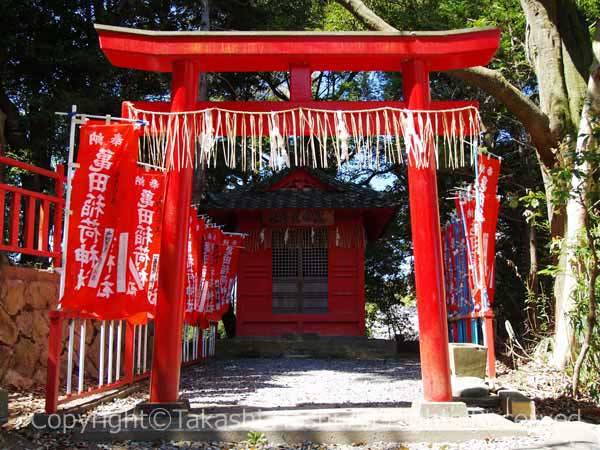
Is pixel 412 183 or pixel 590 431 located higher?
pixel 412 183

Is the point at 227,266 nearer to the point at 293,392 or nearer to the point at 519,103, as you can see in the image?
the point at 293,392

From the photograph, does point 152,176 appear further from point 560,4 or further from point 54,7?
point 54,7

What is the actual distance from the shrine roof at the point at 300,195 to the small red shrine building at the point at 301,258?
24 millimetres

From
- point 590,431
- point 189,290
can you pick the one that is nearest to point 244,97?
point 189,290

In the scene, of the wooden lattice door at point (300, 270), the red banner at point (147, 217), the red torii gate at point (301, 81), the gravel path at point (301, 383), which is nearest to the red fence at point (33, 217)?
the red banner at point (147, 217)

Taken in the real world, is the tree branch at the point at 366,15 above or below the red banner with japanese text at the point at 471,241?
above

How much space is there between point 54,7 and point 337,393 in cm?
1089

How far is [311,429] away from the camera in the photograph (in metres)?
4.58

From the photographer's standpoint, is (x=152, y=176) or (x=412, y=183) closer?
(x=412, y=183)

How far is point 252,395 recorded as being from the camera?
7.15 m

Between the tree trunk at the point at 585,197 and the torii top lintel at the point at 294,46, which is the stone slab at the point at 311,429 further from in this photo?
the torii top lintel at the point at 294,46

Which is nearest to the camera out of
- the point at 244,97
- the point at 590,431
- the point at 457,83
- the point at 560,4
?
the point at 590,431

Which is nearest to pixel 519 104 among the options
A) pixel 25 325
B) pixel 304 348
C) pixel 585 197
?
pixel 585 197

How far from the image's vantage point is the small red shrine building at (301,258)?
13.7 m
